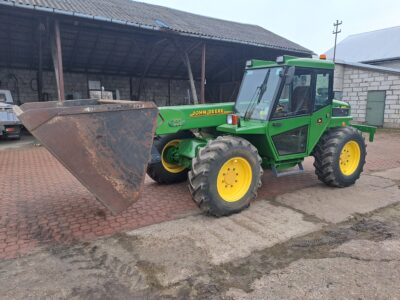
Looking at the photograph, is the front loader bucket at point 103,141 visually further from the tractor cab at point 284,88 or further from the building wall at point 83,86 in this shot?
the building wall at point 83,86

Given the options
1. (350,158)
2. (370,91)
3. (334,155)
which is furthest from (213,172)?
(370,91)

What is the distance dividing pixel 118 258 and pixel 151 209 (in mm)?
1390

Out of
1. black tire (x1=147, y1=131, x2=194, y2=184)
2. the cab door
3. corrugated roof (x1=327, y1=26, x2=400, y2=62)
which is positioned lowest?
black tire (x1=147, y1=131, x2=194, y2=184)

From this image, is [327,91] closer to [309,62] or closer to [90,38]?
[309,62]

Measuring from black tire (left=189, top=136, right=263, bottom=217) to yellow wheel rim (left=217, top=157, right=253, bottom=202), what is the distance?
88mm

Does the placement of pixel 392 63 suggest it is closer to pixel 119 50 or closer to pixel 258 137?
pixel 119 50

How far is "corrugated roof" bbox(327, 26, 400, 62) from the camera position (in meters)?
26.4

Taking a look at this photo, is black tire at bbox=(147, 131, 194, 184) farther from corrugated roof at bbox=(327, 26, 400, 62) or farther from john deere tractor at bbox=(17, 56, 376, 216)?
corrugated roof at bbox=(327, 26, 400, 62)

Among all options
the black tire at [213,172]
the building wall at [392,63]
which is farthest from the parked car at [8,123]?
the building wall at [392,63]

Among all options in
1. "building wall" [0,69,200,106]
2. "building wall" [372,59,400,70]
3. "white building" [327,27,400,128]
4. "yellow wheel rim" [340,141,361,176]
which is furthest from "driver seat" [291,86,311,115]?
"building wall" [372,59,400,70]

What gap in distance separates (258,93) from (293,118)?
0.71 metres

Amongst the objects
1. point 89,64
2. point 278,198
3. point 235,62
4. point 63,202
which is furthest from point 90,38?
point 278,198

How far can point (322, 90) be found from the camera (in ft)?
16.9

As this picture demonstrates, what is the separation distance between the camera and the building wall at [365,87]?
1588 centimetres
